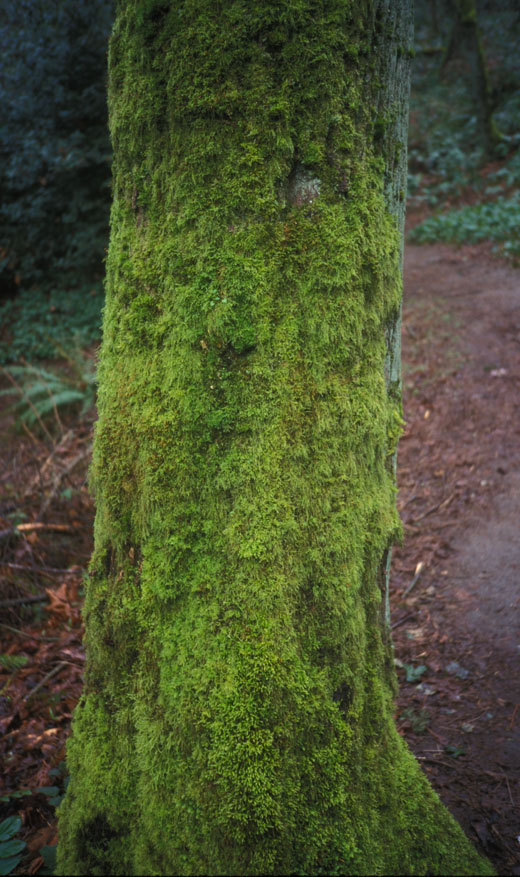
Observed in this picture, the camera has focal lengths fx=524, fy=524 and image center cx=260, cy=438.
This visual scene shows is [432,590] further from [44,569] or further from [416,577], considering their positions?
[44,569]

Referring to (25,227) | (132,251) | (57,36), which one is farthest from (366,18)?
(25,227)

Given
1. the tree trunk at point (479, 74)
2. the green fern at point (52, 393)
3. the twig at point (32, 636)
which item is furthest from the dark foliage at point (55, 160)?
the tree trunk at point (479, 74)

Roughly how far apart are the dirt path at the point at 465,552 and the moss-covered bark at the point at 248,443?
2.33 feet

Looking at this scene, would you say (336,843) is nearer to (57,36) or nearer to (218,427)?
(218,427)

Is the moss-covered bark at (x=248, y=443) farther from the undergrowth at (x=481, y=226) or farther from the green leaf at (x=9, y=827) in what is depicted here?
the undergrowth at (x=481, y=226)

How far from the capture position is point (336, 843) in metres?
1.72

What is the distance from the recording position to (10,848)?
77.8 inches

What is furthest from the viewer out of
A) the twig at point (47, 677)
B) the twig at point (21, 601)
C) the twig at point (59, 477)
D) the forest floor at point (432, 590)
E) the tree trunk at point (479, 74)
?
the tree trunk at point (479, 74)

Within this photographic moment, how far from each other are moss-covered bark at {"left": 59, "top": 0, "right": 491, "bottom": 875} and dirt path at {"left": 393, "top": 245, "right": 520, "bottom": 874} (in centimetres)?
71

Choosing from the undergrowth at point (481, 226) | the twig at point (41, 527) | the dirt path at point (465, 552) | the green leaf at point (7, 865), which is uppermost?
the undergrowth at point (481, 226)

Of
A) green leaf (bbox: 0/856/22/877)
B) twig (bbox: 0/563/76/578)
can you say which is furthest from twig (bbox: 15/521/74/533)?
green leaf (bbox: 0/856/22/877)

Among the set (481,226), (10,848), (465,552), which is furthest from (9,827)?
(481,226)

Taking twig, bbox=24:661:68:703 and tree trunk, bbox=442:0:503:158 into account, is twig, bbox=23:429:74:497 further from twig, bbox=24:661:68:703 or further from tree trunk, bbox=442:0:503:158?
tree trunk, bbox=442:0:503:158

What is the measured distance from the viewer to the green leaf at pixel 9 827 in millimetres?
2006
